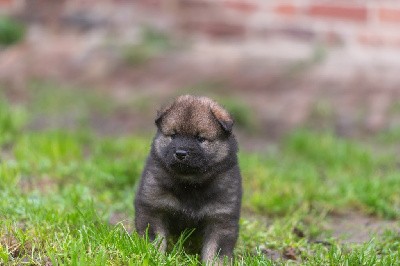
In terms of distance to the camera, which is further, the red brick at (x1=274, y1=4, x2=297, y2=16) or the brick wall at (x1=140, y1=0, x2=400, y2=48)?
the red brick at (x1=274, y1=4, x2=297, y2=16)

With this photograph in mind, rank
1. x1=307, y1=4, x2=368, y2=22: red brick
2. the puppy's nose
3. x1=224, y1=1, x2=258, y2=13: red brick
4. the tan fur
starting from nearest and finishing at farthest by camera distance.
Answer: the puppy's nose, the tan fur, x1=307, y1=4, x2=368, y2=22: red brick, x1=224, y1=1, x2=258, y2=13: red brick

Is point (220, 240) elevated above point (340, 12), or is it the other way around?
point (340, 12)

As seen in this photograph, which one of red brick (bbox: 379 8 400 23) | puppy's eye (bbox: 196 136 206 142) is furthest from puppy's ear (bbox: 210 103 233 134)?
red brick (bbox: 379 8 400 23)

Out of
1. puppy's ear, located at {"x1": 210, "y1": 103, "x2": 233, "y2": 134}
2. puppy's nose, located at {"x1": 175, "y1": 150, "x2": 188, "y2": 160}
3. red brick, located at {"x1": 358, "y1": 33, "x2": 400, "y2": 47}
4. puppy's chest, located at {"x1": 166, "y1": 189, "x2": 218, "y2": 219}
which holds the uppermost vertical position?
puppy's ear, located at {"x1": 210, "y1": 103, "x2": 233, "y2": 134}

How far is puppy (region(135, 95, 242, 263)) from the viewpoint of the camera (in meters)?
4.06

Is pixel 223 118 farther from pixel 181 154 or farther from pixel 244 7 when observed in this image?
pixel 244 7

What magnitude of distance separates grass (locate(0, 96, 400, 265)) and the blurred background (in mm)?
842

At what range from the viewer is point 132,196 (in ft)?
18.0

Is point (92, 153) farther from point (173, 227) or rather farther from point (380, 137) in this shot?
point (380, 137)

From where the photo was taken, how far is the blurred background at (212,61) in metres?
8.53

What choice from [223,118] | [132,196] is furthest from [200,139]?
[132,196]

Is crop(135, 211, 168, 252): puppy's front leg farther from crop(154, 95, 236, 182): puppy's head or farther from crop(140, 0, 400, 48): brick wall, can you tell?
crop(140, 0, 400, 48): brick wall

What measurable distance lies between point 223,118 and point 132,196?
154 cm

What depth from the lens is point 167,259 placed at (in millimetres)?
3699
